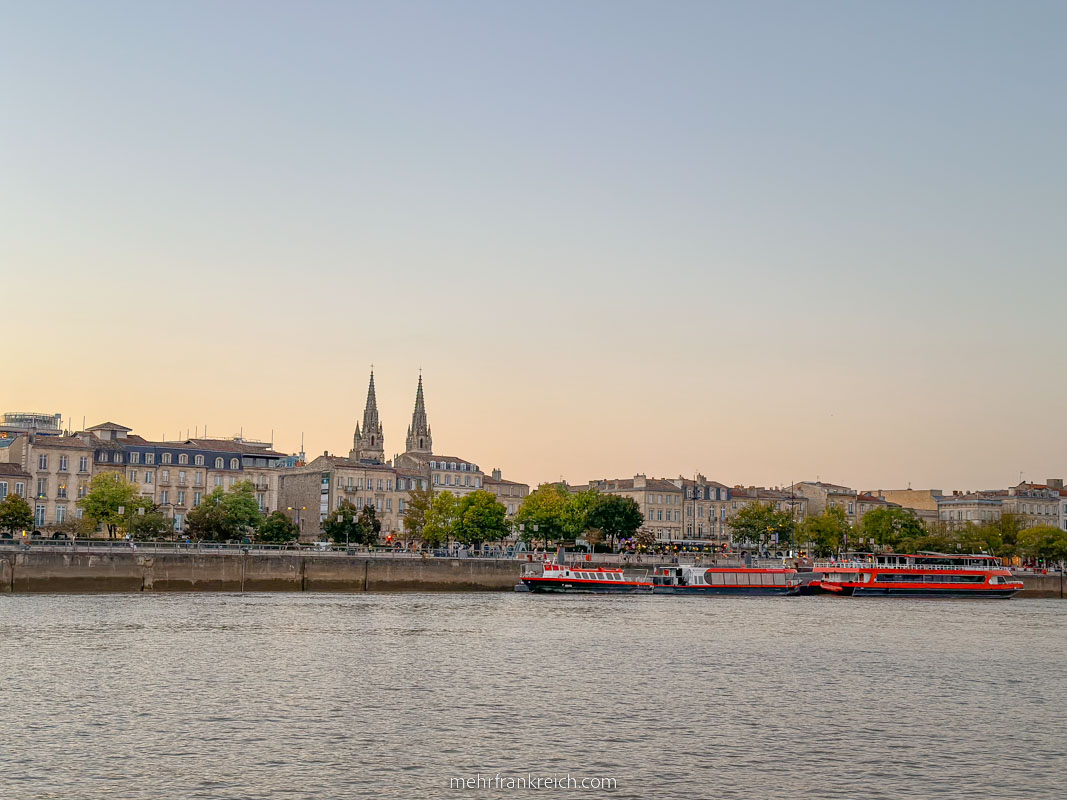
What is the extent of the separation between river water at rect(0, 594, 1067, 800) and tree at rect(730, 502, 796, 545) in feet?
290

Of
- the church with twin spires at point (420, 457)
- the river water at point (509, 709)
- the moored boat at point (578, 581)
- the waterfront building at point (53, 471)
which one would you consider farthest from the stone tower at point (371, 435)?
the river water at point (509, 709)

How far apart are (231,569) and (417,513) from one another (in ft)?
157

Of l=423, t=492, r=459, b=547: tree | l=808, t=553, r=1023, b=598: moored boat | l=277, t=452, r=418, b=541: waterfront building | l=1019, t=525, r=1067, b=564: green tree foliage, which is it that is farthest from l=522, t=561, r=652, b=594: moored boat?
l=1019, t=525, r=1067, b=564: green tree foliage

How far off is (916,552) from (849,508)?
4849cm

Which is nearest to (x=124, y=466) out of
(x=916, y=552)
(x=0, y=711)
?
(x=916, y=552)

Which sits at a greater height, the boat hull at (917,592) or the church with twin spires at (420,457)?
the church with twin spires at (420,457)

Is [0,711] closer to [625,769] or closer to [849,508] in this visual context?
[625,769]

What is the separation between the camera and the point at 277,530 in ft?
380

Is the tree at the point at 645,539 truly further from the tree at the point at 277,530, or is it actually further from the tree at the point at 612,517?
the tree at the point at 277,530

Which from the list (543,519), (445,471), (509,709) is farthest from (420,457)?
(509,709)

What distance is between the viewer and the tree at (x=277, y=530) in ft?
377

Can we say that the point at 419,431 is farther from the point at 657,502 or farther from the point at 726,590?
the point at 726,590

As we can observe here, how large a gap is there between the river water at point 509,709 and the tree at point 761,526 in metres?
88.3

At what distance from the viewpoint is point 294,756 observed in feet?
96.2
